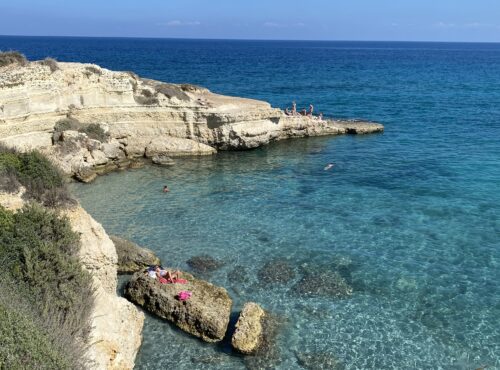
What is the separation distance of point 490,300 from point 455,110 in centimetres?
4130

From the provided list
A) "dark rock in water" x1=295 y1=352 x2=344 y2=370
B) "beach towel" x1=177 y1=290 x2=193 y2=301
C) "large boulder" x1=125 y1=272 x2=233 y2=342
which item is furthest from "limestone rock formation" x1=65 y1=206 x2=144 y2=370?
"dark rock in water" x1=295 y1=352 x2=344 y2=370

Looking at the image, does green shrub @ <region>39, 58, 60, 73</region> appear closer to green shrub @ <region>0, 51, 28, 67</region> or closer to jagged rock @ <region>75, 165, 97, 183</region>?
green shrub @ <region>0, 51, 28, 67</region>

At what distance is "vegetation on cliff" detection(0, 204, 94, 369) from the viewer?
834 cm

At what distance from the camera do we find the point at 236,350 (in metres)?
13.5

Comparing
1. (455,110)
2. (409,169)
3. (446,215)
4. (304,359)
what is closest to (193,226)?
(304,359)

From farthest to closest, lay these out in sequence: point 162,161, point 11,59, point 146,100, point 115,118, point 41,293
Result: point 146,100 < point 115,118 < point 162,161 < point 11,59 < point 41,293

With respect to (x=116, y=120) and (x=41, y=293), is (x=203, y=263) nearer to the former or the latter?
(x=41, y=293)

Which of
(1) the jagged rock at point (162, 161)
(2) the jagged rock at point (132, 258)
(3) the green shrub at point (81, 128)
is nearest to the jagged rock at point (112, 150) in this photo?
(3) the green shrub at point (81, 128)

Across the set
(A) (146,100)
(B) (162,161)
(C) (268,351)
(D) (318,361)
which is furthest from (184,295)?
(A) (146,100)

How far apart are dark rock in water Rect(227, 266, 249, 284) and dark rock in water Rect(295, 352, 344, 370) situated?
14.2ft

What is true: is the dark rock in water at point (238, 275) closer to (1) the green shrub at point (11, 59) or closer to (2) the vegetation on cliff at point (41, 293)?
(2) the vegetation on cliff at point (41, 293)

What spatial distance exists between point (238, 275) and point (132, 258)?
13.6 ft

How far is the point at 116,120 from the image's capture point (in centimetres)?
3309

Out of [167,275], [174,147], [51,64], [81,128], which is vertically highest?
[51,64]
